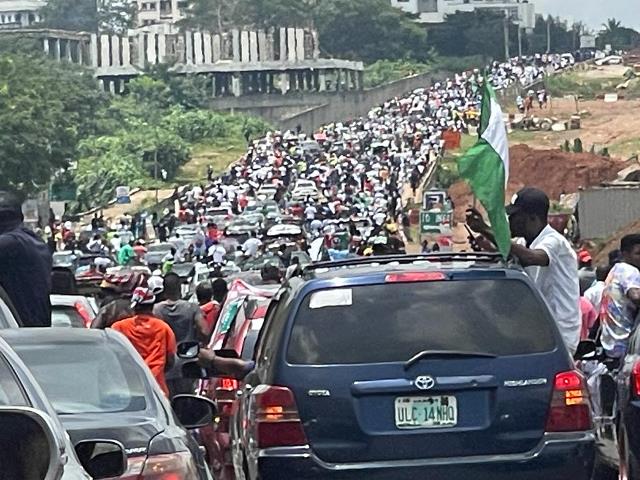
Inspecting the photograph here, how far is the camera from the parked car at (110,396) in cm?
607

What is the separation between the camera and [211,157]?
123m

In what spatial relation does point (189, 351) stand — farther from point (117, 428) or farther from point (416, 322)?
point (117, 428)

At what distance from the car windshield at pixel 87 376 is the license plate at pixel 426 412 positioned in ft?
4.53

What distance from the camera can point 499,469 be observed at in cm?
777

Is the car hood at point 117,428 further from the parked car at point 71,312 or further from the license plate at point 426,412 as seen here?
the parked car at point 71,312

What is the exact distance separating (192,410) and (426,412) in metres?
1.05

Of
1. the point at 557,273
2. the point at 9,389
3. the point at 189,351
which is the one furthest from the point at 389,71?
the point at 9,389

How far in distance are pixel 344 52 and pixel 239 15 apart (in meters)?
10.8

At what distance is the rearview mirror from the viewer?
351 cm

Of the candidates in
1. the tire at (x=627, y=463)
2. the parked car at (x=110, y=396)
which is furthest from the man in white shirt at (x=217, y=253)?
the parked car at (x=110, y=396)

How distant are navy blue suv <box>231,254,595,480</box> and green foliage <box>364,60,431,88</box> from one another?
498 ft

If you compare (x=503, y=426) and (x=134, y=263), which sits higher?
(x=503, y=426)

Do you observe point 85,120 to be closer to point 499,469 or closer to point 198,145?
point 198,145

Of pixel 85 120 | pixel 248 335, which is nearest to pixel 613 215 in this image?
pixel 248 335
